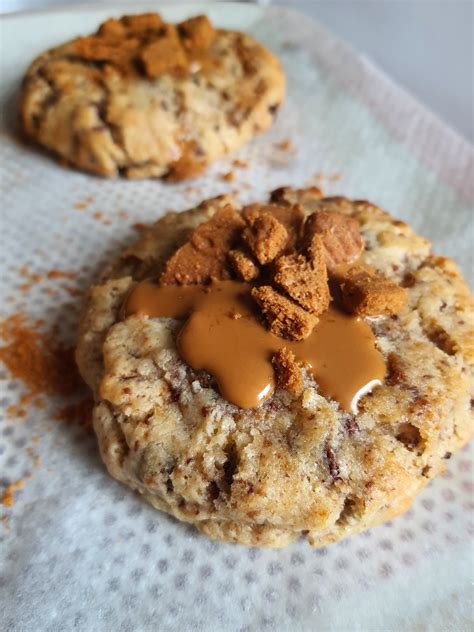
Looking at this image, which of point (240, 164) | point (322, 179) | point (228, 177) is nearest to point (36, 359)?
point (228, 177)

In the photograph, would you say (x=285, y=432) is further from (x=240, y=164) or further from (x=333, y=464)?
(x=240, y=164)

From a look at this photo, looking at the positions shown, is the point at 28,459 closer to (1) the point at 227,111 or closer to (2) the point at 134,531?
(2) the point at 134,531

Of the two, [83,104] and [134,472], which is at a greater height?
[83,104]

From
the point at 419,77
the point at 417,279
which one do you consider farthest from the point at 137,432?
the point at 419,77

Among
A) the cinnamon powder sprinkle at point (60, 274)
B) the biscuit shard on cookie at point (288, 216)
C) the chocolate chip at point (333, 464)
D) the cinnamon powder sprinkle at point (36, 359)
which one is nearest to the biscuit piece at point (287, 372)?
the chocolate chip at point (333, 464)

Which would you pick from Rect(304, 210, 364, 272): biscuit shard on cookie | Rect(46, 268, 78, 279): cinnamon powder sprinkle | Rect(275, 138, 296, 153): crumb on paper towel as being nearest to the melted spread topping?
Rect(304, 210, 364, 272): biscuit shard on cookie

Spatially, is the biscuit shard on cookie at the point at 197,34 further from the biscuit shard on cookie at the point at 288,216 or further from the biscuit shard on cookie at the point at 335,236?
the biscuit shard on cookie at the point at 335,236

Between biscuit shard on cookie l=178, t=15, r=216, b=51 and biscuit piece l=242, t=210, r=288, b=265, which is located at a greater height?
biscuit shard on cookie l=178, t=15, r=216, b=51

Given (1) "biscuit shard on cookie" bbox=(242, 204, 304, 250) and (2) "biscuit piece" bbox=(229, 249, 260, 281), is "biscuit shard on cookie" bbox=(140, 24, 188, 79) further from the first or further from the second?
(2) "biscuit piece" bbox=(229, 249, 260, 281)
